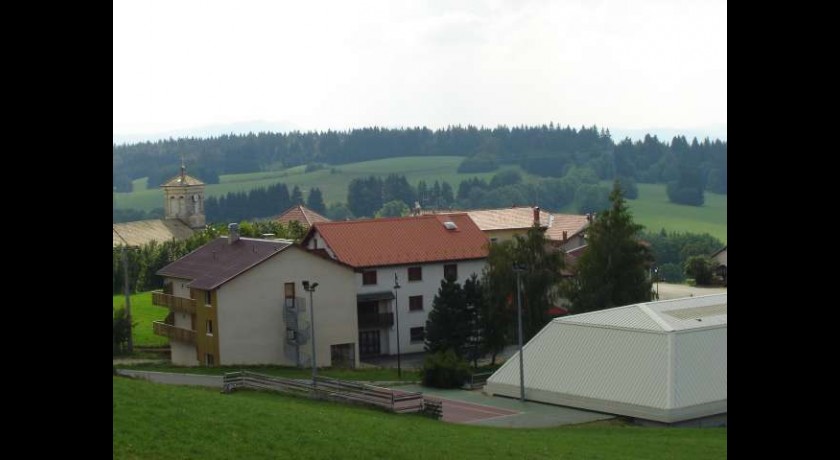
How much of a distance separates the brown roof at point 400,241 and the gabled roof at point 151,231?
13302 mm

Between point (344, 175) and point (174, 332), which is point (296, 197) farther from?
point (174, 332)

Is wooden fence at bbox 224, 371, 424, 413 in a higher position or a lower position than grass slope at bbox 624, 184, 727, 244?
lower

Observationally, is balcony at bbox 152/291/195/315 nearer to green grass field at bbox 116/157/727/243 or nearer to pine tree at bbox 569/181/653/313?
pine tree at bbox 569/181/653/313

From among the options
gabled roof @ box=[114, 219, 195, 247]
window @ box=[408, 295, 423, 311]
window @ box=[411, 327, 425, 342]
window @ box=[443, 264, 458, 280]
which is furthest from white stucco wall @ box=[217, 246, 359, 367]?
gabled roof @ box=[114, 219, 195, 247]

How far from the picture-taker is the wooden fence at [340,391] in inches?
810

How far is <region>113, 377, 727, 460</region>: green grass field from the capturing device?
12789mm

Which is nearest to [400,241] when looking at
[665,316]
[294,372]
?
[294,372]

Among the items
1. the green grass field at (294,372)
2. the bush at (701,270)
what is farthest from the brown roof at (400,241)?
the bush at (701,270)

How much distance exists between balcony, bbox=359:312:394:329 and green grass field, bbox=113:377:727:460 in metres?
15.4

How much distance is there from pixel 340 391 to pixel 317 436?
7.48 meters

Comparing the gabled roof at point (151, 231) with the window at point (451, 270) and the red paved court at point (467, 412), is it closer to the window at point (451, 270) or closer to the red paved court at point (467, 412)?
the window at point (451, 270)

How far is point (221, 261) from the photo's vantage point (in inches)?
1248
